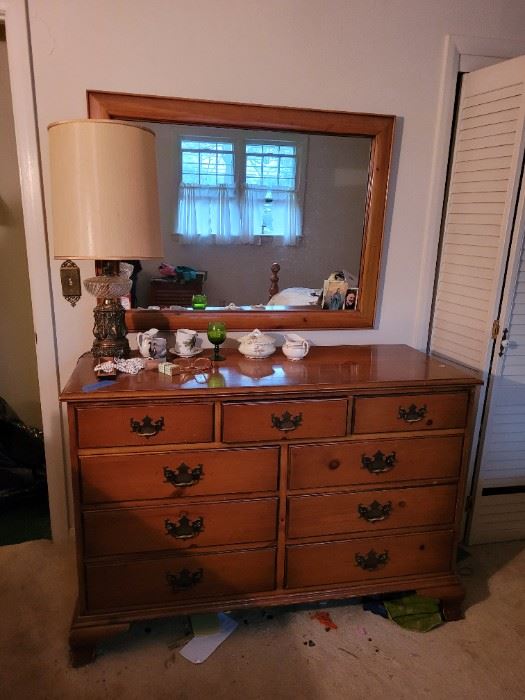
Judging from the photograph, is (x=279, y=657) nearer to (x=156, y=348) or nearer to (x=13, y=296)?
(x=156, y=348)

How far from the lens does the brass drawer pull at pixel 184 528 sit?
59.9 inches

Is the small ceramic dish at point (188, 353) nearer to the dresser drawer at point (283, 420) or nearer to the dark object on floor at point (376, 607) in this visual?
the dresser drawer at point (283, 420)

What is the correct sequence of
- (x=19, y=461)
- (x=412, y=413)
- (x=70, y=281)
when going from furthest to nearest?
(x=19, y=461), (x=70, y=281), (x=412, y=413)

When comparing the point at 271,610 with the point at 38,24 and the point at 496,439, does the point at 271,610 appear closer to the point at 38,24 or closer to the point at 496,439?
the point at 496,439

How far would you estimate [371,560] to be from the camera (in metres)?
1.71

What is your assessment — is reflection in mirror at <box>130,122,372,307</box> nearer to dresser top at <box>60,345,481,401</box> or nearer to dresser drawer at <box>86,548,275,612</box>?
dresser top at <box>60,345,481,401</box>

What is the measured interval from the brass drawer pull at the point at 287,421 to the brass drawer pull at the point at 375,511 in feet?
1.35

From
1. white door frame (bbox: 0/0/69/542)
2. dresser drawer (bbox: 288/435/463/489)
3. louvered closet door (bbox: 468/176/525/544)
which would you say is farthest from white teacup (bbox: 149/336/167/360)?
louvered closet door (bbox: 468/176/525/544)

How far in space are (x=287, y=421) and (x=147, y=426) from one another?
1.45ft

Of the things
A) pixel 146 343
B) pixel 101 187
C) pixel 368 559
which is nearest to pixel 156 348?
pixel 146 343

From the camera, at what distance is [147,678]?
4.95 feet

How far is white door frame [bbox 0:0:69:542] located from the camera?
5.35ft

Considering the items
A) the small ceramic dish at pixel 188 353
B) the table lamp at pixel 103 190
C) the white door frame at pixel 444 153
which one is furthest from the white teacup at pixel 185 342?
the white door frame at pixel 444 153

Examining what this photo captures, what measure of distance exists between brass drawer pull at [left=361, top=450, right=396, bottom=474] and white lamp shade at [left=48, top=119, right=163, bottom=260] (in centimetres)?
103
